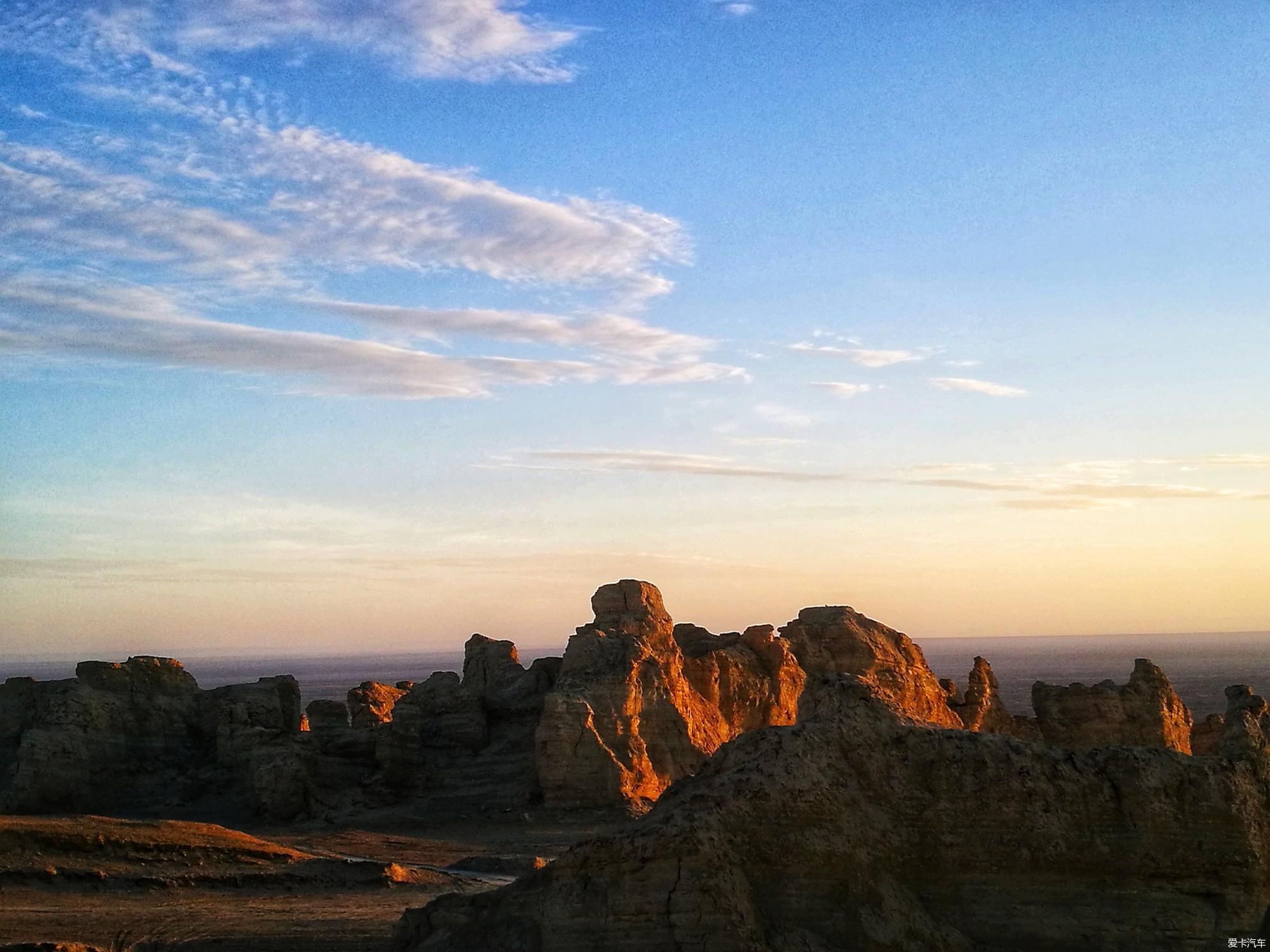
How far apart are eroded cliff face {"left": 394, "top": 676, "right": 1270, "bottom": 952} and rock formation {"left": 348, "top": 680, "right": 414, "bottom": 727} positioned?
33.9m

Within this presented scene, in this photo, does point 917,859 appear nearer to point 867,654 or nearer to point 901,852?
point 901,852

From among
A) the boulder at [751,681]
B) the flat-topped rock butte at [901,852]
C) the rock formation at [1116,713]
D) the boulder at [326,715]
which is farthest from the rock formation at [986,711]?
the boulder at [326,715]

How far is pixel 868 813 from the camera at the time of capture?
15.2 m

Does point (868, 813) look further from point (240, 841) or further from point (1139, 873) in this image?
point (240, 841)

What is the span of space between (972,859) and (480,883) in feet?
58.8

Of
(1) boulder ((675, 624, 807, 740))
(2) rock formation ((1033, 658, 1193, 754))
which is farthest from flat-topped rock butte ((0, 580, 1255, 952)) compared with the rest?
(1) boulder ((675, 624, 807, 740))

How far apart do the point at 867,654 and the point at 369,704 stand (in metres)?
19.2

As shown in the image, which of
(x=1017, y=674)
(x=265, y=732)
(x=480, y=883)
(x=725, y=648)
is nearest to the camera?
(x=480, y=883)

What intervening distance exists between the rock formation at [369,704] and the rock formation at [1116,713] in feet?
76.5

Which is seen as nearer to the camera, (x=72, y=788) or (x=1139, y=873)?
(x=1139, y=873)

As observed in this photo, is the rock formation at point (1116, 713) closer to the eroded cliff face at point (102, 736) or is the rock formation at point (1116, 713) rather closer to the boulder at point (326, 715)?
the boulder at point (326, 715)

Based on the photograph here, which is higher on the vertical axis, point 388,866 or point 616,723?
point 616,723

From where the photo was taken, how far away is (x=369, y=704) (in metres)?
49.6

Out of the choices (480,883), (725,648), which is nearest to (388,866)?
(480,883)
